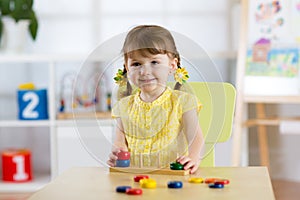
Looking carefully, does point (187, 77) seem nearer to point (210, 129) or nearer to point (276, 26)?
point (210, 129)

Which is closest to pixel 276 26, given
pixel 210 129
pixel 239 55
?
pixel 239 55

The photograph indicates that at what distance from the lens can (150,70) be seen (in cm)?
130

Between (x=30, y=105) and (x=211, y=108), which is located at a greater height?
(x=211, y=108)

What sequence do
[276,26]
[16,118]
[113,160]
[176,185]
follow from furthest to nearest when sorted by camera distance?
[16,118], [276,26], [113,160], [176,185]

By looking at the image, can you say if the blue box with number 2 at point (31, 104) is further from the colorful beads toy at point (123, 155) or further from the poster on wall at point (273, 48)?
the colorful beads toy at point (123, 155)

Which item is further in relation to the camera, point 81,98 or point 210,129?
point 81,98

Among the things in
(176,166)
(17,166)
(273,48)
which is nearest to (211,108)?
(176,166)

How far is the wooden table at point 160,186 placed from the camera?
1.22 metres

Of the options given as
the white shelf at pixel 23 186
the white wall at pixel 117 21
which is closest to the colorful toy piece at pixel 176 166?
the white shelf at pixel 23 186

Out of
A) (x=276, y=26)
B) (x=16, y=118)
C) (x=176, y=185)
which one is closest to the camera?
(x=176, y=185)

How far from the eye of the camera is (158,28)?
1.34 m

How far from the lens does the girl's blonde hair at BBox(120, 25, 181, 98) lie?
1.31 metres

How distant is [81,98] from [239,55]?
→ 94 centimetres

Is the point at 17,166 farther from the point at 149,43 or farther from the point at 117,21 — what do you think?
the point at 149,43
